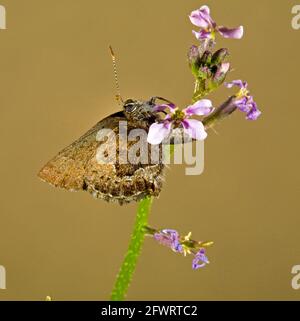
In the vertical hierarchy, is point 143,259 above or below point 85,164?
above

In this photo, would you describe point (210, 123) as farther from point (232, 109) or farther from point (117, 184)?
point (117, 184)

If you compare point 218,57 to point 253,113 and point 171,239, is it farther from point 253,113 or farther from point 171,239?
point 171,239

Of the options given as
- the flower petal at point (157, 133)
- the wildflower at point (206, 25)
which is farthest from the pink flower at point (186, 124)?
the wildflower at point (206, 25)

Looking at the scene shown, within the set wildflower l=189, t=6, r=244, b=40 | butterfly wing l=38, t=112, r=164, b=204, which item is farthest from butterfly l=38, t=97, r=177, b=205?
wildflower l=189, t=6, r=244, b=40

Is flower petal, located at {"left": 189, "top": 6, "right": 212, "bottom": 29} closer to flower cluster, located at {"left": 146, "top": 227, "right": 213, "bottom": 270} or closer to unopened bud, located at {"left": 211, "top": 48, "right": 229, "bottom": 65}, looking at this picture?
unopened bud, located at {"left": 211, "top": 48, "right": 229, "bottom": 65}

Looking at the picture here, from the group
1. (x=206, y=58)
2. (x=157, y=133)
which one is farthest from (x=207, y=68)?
(x=157, y=133)
